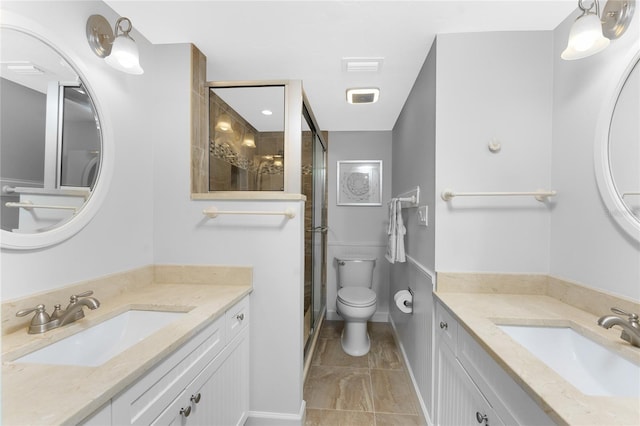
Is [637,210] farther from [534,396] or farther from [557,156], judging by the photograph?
[534,396]

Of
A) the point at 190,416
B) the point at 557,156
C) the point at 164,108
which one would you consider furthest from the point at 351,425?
the point at 164,108

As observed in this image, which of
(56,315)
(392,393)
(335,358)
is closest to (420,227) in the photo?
(392,393)

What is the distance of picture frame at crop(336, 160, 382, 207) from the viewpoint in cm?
316

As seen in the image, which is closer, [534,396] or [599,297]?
[534,396]

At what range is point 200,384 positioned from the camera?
105cm

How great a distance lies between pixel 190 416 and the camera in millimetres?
985

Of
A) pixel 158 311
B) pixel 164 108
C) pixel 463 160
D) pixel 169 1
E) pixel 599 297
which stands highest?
pixel 169 1

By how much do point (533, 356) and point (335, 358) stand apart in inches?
73.5

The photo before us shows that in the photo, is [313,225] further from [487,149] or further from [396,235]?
[487,149]

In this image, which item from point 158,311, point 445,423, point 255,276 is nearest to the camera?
point 158,311

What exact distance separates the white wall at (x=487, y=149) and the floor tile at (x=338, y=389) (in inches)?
45.7

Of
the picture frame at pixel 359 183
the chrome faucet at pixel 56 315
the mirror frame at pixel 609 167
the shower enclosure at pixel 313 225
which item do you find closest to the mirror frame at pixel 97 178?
the chrome faucet at pixel 56 315

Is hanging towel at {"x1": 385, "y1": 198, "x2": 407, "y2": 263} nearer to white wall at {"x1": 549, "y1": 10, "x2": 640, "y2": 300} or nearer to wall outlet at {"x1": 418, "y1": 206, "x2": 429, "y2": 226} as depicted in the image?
wall outlet at {"x1": 418, "y1": 206, "x2": 429, "y2": 226}

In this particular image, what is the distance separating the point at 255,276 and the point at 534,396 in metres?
1.30
